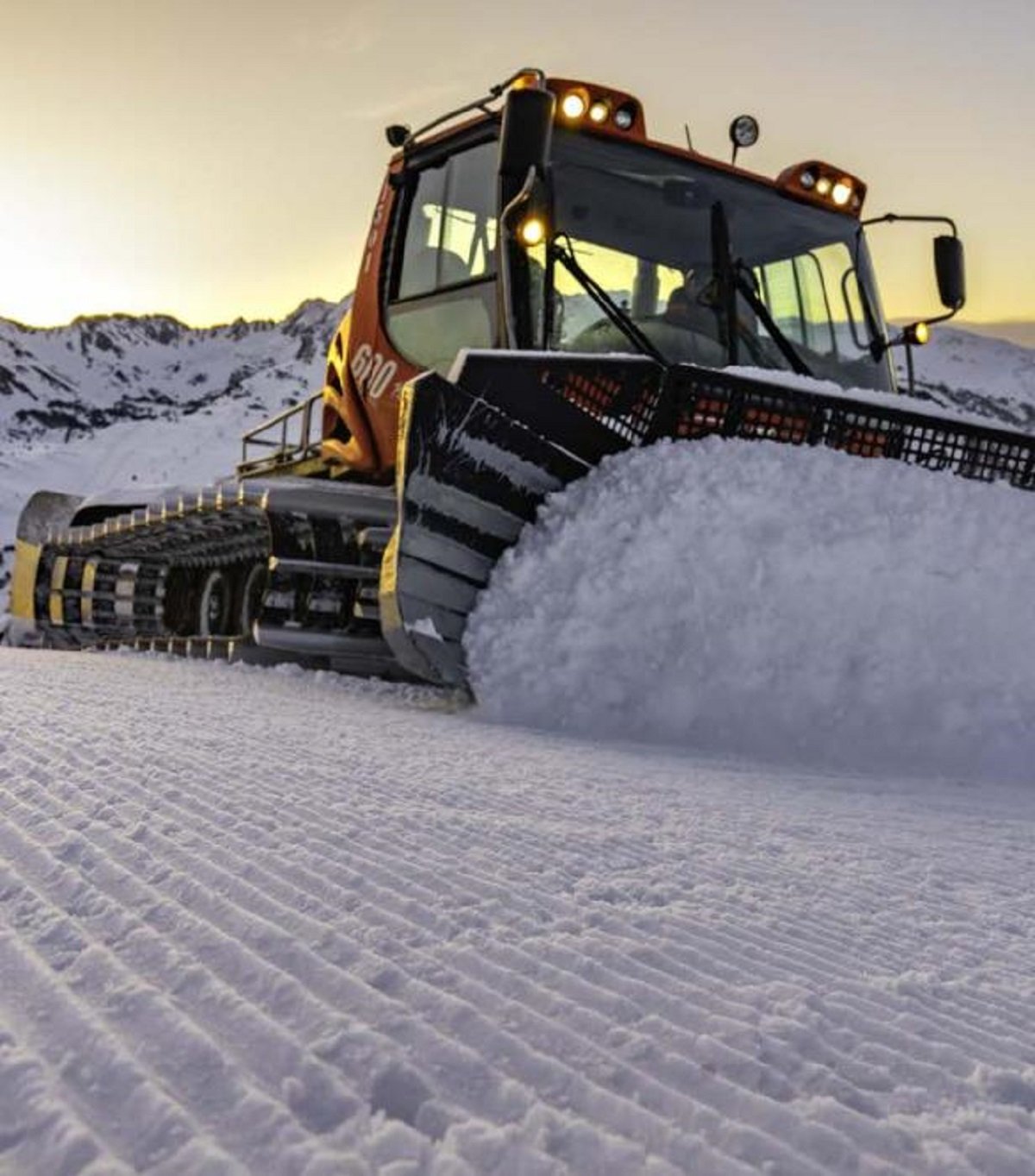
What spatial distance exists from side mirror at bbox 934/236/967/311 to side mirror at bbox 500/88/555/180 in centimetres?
255

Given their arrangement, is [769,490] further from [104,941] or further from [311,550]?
[104,941]

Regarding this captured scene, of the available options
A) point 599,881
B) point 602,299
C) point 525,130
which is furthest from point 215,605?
point 599,881

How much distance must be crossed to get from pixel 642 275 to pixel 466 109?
3.15 feet

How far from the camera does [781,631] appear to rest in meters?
3.84

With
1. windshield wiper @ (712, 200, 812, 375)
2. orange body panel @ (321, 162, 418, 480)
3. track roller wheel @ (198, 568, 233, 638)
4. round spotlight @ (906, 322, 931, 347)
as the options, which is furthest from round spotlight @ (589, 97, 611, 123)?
track roller wheel @ (198, 568, 233, 638)

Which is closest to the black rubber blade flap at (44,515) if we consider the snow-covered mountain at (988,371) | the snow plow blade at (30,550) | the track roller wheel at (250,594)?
the snow plow blade at (30,550)

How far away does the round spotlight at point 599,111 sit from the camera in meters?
4.98

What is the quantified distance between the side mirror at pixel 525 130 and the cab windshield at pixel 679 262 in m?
0.73

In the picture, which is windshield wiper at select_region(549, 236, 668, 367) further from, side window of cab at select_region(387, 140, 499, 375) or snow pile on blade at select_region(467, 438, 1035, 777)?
snow pile on blade at select_region(467, 438, 1035, 777)

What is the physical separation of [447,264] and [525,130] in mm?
1396

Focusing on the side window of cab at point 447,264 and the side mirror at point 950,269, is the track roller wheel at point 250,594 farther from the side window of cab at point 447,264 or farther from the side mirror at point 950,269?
the side mirror at point 950,269

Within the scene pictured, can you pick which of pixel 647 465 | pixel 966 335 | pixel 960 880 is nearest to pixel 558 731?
pixel 647 465

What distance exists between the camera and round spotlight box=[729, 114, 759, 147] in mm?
5551

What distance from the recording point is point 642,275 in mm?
5035
